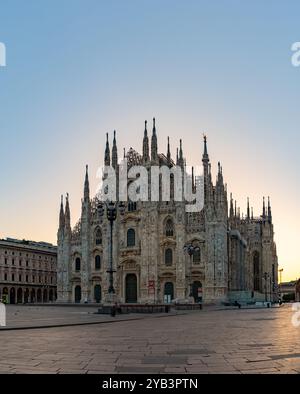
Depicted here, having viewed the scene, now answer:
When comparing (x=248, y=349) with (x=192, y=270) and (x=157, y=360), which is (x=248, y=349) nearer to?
(x=157, y=360)

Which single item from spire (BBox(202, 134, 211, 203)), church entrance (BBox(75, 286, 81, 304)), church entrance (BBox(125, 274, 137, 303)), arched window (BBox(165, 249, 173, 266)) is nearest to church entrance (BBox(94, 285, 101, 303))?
church entrance (BBox(75, 286, 81, 304))

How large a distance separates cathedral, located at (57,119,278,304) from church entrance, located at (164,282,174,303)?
121 mm

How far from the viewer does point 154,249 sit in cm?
6338

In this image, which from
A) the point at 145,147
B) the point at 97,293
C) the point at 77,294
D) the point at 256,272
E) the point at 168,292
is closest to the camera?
the point at 168,292

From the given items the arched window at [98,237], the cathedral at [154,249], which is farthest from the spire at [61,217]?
the arched window at [98,237]

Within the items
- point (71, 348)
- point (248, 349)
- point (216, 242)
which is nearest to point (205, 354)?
point (248, 349)

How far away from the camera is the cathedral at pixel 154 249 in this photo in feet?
199

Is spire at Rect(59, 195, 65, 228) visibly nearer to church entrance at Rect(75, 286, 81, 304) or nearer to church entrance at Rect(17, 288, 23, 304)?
church entrance at Rect(75, 286, 81, 304)

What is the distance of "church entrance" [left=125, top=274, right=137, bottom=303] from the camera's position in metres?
65.9

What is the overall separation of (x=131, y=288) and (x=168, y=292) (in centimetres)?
550

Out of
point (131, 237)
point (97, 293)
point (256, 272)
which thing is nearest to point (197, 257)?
point (131, 237)

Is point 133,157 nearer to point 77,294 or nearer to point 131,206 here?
point 131,206

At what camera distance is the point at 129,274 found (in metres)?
66.5
